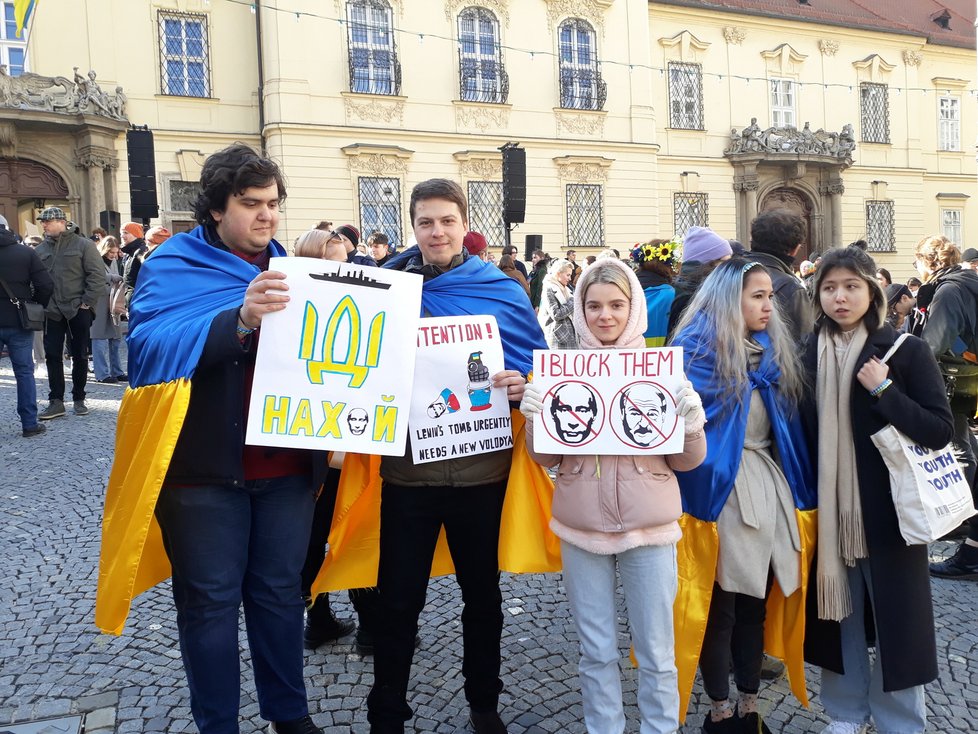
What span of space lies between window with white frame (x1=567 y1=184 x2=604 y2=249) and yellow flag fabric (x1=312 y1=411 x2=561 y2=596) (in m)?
19.3

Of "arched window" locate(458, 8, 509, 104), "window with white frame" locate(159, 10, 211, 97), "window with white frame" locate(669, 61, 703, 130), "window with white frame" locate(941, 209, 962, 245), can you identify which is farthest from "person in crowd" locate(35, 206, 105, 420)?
"window with white frame" locate(941, 209, 962, 245)

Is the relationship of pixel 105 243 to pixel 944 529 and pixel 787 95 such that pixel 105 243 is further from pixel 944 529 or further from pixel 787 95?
pixel 787 95

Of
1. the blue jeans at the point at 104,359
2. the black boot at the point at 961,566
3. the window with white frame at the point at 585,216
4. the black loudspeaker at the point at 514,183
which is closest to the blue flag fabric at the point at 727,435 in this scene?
the black boot at the point at 961,566

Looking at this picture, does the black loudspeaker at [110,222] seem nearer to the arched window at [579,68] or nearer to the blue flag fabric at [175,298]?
the arched window at [579,68]

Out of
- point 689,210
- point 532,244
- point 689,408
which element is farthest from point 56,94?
point 689,408

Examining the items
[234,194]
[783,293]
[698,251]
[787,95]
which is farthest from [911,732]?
[787,95]

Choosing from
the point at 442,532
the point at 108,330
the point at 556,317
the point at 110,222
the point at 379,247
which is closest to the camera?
the point at 442,532

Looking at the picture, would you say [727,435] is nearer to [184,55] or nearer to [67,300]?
[67,300]

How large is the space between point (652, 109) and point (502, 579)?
20.8m

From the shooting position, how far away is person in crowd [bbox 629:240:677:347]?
468 cm

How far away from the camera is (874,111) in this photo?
1057 inches

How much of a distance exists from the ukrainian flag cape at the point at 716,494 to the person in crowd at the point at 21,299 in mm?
7089

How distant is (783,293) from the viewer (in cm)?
377

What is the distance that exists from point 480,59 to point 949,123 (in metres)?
→ 18.6
